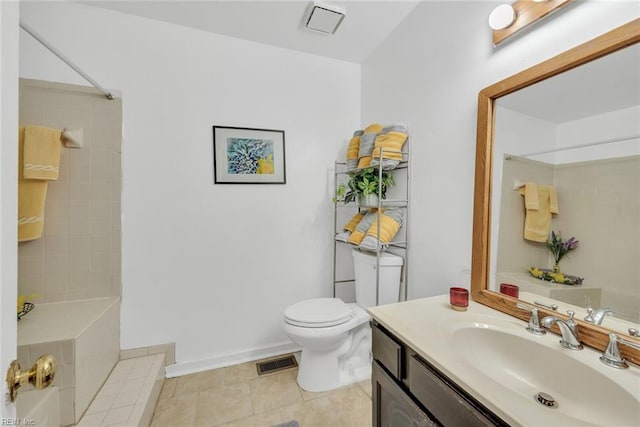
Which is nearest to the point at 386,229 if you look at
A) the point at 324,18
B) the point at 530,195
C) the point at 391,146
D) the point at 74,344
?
the point at 391,146

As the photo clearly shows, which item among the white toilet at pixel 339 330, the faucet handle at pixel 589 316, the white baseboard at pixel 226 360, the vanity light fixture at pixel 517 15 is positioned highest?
the vanity light fixture at pixel 517 15

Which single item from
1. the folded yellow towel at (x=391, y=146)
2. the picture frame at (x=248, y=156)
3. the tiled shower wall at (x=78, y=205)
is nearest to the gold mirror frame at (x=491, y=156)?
the folded yellow towel at (x=391, y=146)

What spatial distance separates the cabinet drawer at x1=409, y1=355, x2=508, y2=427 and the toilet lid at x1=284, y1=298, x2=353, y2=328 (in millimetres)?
739

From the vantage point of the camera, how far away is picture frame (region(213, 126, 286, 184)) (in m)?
1.85

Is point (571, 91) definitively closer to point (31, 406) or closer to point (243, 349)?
point (31, 406)

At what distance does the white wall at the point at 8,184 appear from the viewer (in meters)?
0.42

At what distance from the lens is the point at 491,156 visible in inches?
43.1

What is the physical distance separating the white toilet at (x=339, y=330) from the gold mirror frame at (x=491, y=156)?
0.57m

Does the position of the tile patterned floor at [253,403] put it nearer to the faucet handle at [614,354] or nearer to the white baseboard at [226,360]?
the white baseboard at [226,360]

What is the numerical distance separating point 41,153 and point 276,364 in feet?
6.28

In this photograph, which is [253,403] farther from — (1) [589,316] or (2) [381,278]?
(1) [589,316]

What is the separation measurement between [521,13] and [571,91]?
1.28ft

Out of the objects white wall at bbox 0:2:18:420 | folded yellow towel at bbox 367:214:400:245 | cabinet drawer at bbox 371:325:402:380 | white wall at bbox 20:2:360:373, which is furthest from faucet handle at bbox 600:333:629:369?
white wall at bbox 20:2:360:373

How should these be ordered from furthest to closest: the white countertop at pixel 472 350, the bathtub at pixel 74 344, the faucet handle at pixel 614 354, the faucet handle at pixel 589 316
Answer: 1. the bathtub at pixel 74 344
2. the faucet handle at pixel 589 316
3. the faucet handle at pixel 614 354
4. the white countertop at pixel 472 350
